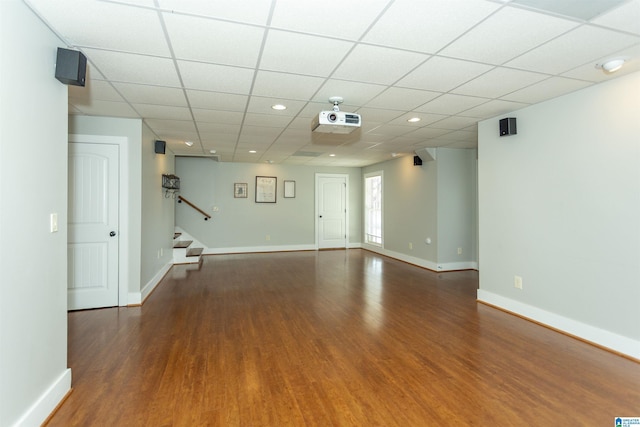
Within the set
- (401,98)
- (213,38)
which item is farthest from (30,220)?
(401,98)

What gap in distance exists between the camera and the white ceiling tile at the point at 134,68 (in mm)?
2309

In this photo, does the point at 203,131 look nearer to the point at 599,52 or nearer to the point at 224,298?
the point at 224,298

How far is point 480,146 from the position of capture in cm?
417

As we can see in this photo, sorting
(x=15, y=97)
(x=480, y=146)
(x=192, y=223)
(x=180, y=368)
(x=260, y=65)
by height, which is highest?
(x=260, y=65)

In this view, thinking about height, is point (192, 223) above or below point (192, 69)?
below

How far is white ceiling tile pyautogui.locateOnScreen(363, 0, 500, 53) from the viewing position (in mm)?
1738

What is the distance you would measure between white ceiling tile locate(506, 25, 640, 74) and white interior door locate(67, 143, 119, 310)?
4379mm

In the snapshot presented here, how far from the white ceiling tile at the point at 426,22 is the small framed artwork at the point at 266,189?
21.1 feet

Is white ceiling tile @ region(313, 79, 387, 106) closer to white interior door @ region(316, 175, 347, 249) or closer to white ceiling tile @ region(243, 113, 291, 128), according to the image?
white ceiling tile @ region(243, 113, 291, 128)

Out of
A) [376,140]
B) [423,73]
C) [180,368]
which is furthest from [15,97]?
[376,140]

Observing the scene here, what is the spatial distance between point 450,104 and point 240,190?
5.88 metres

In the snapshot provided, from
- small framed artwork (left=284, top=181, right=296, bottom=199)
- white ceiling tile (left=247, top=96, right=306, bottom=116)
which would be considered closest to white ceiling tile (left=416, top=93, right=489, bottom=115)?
white ceiling tile (left=247, top=96, right=306, bottom=116)

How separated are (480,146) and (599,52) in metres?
1.94

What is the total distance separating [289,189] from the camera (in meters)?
8.48
